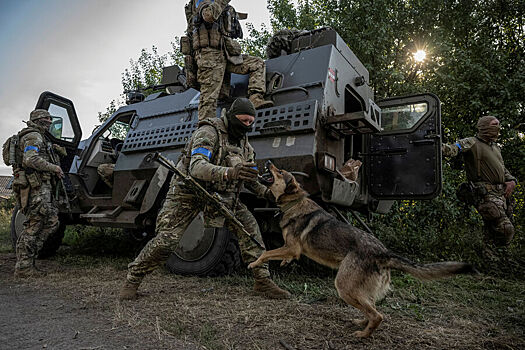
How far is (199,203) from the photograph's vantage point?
3160mm

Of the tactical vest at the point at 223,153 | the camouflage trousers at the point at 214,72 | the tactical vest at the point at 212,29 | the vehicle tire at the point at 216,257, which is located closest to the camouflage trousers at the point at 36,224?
the vehicle tire at the point at 216,257

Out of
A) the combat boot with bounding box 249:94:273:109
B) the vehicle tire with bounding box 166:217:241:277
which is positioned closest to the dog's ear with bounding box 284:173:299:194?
the combat boot with bounding box 249:94:273:109

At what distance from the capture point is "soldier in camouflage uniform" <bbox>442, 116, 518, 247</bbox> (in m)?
4.36

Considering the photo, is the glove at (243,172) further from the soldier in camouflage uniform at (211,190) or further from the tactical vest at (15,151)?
the tactical vest at (15,151)

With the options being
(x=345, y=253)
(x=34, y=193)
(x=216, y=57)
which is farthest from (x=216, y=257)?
(x=34, y=193)

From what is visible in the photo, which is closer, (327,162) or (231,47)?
(327,162)

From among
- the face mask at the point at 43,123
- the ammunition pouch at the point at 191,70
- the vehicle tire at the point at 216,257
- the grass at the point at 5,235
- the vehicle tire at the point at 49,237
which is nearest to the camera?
the vehicle tire at the point at 216,257

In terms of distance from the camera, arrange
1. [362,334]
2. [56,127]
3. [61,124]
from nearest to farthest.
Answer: [362,334] < [56,127] < [61,124]

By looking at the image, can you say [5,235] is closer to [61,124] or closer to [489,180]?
[61,124]

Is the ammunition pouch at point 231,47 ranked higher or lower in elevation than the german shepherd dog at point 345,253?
higher

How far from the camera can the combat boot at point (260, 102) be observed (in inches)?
140

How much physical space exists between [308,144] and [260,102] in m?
0.75

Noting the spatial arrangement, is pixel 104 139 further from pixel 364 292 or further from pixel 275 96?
pixel 364 292

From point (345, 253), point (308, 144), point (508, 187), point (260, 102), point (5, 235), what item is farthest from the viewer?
point (5, 235)
